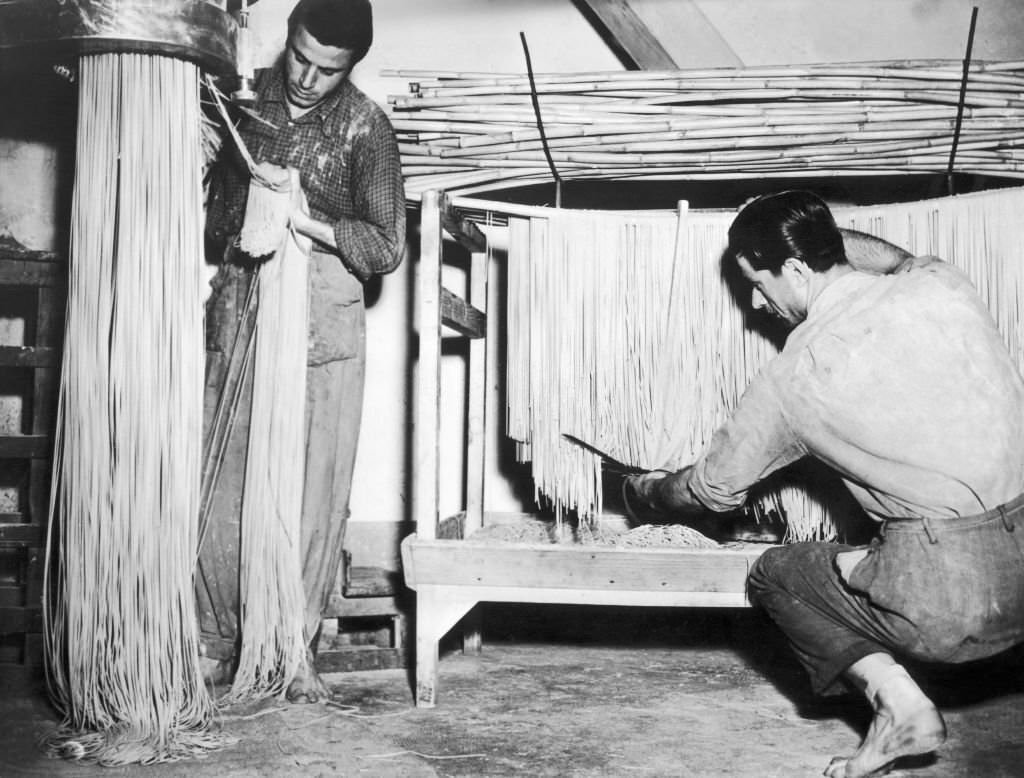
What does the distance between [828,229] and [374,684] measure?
5.39 ft

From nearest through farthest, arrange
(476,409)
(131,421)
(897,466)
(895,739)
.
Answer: (895,739)
(897,466)
(131,421)
(476,409)

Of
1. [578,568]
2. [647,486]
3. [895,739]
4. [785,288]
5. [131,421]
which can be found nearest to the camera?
[895,739]

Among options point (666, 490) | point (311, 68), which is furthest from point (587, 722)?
point (311, 68)

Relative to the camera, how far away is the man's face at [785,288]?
219cm

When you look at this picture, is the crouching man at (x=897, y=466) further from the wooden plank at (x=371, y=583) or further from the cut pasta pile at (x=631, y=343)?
the wooden plank at (x=371, y=583)

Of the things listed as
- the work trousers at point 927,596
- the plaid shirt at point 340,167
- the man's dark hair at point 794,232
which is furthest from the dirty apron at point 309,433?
the work trousers at point 927,596

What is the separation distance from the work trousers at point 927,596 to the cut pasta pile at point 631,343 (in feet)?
1.91

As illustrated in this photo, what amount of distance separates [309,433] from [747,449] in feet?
3.78

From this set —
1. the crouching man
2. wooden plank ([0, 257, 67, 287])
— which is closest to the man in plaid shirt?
wooden plank ([0, 257, 67, 287])

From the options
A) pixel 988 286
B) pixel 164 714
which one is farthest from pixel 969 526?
pixel 164 714

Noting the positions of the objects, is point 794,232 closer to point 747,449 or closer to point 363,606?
point 747,449

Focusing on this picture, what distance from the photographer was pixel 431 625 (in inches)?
94.7

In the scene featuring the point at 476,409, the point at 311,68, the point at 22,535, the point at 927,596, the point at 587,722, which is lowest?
the point at 587,722

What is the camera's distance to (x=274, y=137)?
2.64 m
